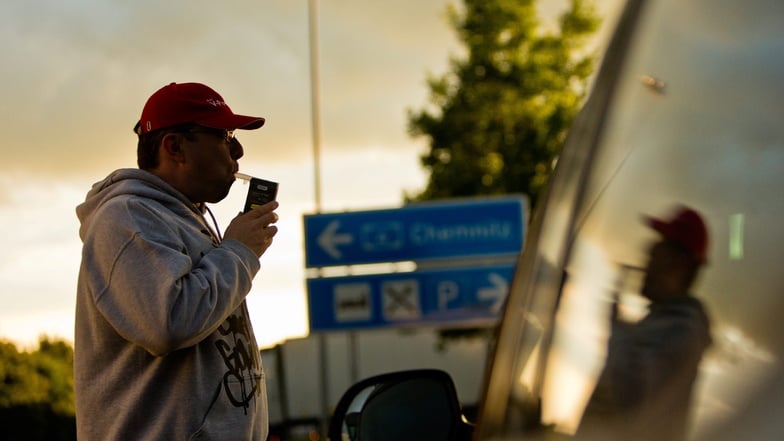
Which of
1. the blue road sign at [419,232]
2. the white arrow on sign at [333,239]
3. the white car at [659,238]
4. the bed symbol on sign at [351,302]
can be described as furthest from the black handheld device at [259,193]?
the bed symbol on sign at [351,302]

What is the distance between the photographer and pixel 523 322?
2.16 m

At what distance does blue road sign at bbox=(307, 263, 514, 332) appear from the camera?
20.1m

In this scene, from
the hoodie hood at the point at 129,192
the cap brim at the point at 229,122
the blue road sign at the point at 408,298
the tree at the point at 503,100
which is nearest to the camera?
the hoodie hood at the point at 129,192

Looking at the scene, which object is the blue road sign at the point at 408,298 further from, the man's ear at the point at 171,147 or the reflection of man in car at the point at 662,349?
the reflection of man in car at the point at 662,349

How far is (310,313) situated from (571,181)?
60.8 feet

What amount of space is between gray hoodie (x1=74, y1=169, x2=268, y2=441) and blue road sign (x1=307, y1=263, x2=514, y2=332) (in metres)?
17.3

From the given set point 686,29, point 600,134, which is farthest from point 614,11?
point 686,29

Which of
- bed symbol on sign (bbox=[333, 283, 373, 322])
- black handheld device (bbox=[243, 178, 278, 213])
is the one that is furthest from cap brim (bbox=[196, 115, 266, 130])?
bed symbol on sign (bbox=[333, 283, 373, 322])

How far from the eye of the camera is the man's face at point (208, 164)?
300 centimetres

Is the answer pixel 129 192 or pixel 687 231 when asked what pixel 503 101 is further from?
pixel 687 231

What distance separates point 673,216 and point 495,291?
739 inches

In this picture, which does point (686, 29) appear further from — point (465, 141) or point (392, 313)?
point (465, 141)

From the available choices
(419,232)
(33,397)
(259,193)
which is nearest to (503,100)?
(419,232)

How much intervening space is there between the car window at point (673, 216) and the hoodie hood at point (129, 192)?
108 centimetres
